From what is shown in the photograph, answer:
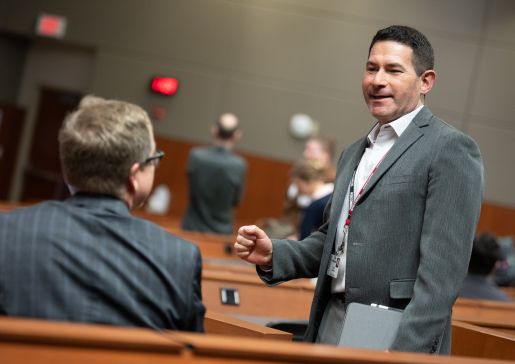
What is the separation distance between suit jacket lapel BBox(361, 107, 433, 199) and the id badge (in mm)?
213

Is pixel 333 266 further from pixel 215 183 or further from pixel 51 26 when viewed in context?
pixel 51 26

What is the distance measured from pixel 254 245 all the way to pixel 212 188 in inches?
178

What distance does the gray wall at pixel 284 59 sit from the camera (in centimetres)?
1026

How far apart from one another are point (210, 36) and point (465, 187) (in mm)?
8233

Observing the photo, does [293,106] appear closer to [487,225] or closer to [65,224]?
[487,225]

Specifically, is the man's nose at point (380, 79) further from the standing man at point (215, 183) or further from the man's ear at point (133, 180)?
the standing man at point (215, 183)

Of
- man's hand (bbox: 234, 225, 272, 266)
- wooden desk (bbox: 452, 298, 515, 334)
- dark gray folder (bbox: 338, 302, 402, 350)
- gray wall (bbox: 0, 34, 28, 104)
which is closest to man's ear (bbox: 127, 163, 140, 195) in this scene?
man's hand (bbox: 234, 225, 272, 266)

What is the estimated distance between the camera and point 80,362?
1710 millimetres

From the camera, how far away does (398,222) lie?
2533 mm

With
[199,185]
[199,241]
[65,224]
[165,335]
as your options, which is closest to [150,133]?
[65,224]

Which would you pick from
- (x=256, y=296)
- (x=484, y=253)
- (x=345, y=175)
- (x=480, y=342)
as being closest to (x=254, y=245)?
(x=345, y=175)

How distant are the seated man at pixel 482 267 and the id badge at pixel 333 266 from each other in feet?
8.86

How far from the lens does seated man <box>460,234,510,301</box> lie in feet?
17.2

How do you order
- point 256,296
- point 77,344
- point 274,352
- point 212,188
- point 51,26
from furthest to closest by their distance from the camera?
point 51,26, point 212,188, point 256,296, point 274,352, point 77,344
